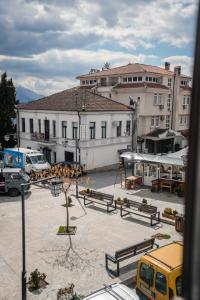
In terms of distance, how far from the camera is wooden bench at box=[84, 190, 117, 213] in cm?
2052

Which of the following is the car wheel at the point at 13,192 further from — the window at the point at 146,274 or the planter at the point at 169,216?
the window at the point at 146,274

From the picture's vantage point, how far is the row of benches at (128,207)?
714 inches

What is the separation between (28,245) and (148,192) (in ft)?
39.8

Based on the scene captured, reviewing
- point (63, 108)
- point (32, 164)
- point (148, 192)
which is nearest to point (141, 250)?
point (148, 192)

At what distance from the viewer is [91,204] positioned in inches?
850

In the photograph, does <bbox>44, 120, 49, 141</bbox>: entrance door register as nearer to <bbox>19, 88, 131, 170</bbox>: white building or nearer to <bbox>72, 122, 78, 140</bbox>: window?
<bbox>19, 88, 131, 170</bbox>: white building

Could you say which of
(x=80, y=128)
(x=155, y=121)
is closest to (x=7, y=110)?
(x=80, y=128)

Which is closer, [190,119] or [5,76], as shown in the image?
[190,119]

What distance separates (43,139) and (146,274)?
27258 millimetres

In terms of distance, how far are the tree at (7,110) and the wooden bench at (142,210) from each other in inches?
Result: 992

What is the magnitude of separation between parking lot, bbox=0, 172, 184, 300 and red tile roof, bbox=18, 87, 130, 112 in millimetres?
12392

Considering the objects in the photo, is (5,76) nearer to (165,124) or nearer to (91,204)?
(165,124)

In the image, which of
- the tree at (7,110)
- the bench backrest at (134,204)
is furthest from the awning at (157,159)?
the tree at (7,110)

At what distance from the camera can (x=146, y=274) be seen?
372 inches
